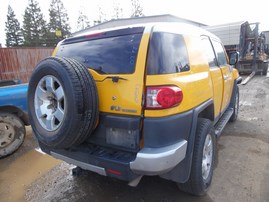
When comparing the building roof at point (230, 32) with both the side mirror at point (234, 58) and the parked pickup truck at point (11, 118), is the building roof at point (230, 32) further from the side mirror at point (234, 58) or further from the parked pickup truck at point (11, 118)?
the parked pickup truck at point (11, 118)

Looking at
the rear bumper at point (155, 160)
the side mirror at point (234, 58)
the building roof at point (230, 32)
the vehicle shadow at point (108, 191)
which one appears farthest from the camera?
the building roof at point (230, 32)

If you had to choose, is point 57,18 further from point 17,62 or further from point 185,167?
point 185,167

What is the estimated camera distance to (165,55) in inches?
83.4

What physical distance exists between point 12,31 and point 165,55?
194ft

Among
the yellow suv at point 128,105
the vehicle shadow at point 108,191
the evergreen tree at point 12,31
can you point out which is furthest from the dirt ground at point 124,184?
the evergreen tree at point 12,31

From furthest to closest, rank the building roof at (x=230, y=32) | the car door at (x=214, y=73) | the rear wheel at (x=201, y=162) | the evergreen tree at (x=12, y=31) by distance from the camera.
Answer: the evergreen tree at (x=12, y=31)
the building roof at (x=230, y=32)
the car door at (x=214, y=73)
the rear wheel at (x=201, y=162)

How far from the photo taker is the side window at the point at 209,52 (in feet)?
10.2

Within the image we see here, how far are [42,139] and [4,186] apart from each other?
1.46 metres

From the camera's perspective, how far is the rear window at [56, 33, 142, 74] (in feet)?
7.16

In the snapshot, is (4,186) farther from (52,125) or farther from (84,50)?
(84,50)

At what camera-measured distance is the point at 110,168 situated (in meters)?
2.13

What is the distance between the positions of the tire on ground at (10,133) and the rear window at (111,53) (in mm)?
2112

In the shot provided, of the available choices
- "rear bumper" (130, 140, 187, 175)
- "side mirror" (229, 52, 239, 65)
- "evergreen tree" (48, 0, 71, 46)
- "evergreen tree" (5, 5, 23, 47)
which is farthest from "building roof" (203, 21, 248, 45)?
"evergreen tree" (5, 5, 23, 47)

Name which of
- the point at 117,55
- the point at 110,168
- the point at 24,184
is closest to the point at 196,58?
the point at 117,55
